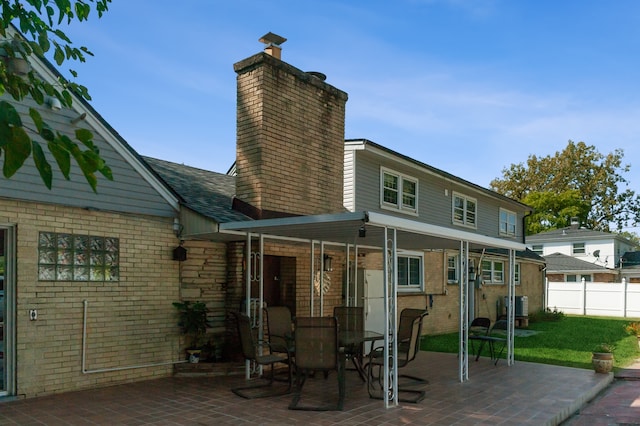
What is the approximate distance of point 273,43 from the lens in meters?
10.3

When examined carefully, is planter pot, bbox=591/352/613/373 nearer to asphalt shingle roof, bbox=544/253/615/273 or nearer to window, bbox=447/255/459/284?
window, bbox=447/255/459/284

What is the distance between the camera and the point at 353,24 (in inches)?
395

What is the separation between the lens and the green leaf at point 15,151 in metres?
1.85

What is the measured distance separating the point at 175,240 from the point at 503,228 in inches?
683

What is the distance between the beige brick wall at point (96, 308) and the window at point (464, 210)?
12412 mm

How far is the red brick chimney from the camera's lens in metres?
9.34

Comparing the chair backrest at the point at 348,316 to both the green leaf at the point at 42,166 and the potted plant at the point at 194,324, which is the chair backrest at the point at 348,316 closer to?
the potted plant at the point at 194,324

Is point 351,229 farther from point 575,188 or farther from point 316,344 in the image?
point 575,188

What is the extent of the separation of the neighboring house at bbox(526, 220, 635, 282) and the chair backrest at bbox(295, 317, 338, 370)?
29766mm

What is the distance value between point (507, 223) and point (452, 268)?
6.18m

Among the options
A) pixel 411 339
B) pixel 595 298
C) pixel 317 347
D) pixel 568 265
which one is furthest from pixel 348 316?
pixel 568 265

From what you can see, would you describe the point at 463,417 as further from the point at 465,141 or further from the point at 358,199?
the point at 465,141

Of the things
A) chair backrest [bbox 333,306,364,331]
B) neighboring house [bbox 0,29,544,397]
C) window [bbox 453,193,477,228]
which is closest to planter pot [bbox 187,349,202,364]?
neighboring house [bbox 0,29,544,397]

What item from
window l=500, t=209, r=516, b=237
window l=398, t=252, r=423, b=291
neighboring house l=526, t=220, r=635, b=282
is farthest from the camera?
neighboring house l=526, t=220, r=635, b=282
